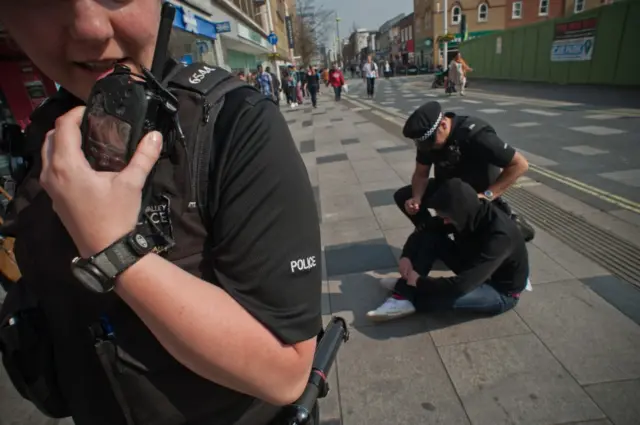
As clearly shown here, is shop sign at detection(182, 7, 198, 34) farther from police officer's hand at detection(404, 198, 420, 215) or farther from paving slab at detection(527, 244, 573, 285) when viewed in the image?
paving slab at detection(527, 244, 573, 285)

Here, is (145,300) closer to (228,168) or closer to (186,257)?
(186,257)

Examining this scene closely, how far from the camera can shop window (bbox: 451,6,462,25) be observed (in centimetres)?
3969

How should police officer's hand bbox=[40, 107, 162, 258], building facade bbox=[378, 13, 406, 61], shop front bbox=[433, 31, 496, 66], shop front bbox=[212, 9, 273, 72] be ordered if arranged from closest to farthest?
police officer's hand bbox=[40, 107, 162, 258] < shop front bbox=[212, 9, 273, 72] < shop front bbox=[433, 31, 496, 66] < building facade bbox=[378, 13, 406, 61]

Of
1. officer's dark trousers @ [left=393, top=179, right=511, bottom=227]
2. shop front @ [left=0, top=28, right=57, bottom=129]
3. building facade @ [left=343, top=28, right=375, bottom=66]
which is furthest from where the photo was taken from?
building facade @ [left=343, top=28, right=375, bottom=66]

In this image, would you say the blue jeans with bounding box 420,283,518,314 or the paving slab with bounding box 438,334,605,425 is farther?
the blue jeans with bounding box 420,283,518,314

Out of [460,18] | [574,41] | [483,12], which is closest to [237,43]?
[574,41]

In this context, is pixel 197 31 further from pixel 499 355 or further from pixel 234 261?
pixel 234 261

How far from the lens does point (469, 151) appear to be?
10.3 feet

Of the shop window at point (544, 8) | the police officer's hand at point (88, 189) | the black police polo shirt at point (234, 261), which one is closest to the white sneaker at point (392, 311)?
the black police polo shirt at point (234, 261)

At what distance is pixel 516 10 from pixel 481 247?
154 ft

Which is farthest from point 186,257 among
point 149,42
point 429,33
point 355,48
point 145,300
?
point 355,48

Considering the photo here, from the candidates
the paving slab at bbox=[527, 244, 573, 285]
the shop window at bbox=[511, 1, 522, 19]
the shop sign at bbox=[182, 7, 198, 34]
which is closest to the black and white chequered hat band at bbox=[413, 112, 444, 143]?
the paving slab at bbox=[527, 244, 573, 285]

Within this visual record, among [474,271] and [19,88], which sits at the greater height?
[19,88]

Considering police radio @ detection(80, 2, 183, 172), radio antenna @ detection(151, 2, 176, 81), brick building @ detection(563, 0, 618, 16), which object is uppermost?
brick building @ detection(563, 0, 618, 16)
